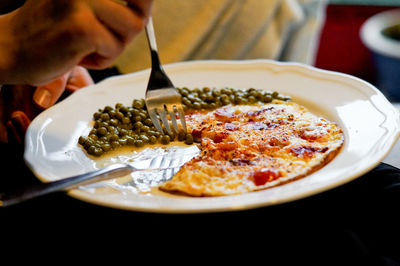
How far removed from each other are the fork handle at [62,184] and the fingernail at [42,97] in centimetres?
92

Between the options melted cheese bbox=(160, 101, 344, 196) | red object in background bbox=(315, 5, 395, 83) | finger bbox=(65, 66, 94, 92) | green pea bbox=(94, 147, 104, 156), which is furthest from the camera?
red object in background bbox=(315, 5, 395, 83)

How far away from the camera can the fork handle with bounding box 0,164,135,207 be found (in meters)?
1.37

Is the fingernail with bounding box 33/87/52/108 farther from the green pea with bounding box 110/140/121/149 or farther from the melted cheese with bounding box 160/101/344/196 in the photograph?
the melted cheese with bounding box 160/101/344/196

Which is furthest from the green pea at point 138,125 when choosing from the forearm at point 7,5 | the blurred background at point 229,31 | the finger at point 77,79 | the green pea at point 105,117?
the blurred background at point 229,31

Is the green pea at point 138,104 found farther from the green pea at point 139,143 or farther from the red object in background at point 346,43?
the red object in background at point 346,43

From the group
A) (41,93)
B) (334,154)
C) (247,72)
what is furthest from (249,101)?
(41,93)

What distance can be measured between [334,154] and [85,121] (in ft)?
3.93

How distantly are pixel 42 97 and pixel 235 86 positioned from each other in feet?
3.40

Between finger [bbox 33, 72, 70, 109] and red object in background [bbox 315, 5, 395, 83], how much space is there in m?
5.02

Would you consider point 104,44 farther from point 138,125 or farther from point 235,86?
point 235,86

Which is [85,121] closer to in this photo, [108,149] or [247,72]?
[108,149]

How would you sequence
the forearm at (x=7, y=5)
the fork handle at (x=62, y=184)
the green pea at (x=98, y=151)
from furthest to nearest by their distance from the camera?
the forearm at (x=7, y=5) < the green pea at (x=98, y=151) < the fork handle at (x=62, y=184)

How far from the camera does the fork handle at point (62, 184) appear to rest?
137 cm

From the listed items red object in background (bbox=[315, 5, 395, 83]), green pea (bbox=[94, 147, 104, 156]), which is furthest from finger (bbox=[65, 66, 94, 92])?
red object in background (bbox=[315, 5, 395, 83])
